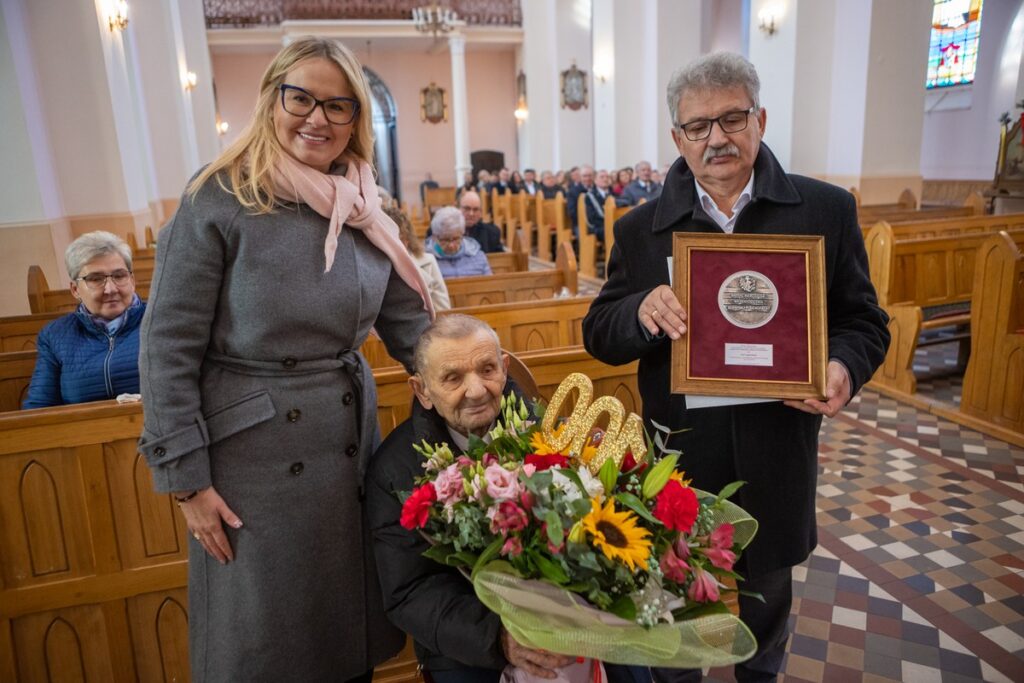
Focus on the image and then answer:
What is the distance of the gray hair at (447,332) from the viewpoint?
152 cm

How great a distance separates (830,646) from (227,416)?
2.31 meters

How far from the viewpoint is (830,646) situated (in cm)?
251

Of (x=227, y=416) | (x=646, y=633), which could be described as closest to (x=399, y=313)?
(x=227, y=416)

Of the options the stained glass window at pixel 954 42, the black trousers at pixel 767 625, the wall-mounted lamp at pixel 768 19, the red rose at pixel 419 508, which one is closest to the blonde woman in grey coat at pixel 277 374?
the red rose at pixel 419 508

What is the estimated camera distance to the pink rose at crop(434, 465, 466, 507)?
121cm

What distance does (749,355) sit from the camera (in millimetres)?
1545

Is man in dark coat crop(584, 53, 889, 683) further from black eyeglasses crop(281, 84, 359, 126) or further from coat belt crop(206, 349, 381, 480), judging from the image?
black eyeglasses crop(281, 84, 359, 126)

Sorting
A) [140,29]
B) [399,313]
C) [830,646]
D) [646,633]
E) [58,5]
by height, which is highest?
[140,29]

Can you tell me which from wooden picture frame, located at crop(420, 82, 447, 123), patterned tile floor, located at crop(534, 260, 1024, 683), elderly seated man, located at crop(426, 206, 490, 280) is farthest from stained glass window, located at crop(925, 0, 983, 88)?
elderly seated man, located at crop(426, 206, 490, 280)

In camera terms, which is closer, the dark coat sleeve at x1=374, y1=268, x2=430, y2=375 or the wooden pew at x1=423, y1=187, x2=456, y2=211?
the dark coat sleeve at x1=374, y1=268, x2=430, y2=375

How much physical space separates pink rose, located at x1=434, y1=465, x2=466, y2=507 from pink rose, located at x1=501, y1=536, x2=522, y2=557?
129 mm

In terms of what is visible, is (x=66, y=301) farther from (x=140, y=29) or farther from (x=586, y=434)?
(x=140, y=29)

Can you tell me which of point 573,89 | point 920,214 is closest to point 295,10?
point 573,89

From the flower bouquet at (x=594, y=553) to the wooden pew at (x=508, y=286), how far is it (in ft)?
11.4
